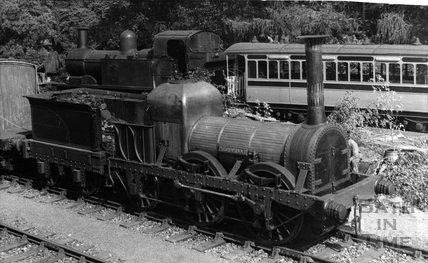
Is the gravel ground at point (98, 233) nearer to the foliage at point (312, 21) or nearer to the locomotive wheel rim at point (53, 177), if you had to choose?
the locomotive wheel rim at point (53, 177)

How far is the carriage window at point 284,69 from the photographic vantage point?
1698 centimetres

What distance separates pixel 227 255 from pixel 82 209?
3624 millimetres

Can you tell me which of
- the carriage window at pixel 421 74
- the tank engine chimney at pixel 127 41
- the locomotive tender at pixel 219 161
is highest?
the tank engine chimney at pixel 127 41

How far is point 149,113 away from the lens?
8922mm

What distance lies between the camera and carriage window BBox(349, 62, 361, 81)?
1568 centimetres

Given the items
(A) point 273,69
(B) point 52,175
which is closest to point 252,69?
(A) point 273,69

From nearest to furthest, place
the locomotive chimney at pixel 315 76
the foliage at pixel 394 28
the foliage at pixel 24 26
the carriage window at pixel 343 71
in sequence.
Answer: the locomotive chimney at pixel 315 76
the carriage window at pixel 343 71
the foliage at pixel 394 28
the foliage at pixel 24 26

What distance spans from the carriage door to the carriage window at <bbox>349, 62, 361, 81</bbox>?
5.05 meters

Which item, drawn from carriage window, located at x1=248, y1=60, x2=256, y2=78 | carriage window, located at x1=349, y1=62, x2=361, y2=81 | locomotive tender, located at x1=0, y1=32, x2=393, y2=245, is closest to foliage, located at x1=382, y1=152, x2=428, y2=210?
locomotive tender, located at x1=0, y1=32, x2=393, y2=245

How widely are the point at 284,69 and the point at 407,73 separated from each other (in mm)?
3803

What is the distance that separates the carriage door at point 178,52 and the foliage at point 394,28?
6341 millimetres

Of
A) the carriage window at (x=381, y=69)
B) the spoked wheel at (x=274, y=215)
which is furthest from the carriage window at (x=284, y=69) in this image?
the spoked wheel at (x=274, y=215)

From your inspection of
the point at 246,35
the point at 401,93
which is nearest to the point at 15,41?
the point at 246,35

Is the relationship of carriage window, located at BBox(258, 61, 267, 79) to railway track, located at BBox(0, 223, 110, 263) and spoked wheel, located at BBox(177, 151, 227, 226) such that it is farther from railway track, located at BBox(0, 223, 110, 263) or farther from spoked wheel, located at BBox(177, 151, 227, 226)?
railway track, located at BBox(0, 223, 110, 263)
